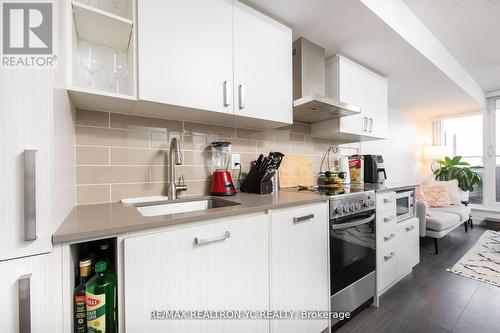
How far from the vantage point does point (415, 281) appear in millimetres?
2111

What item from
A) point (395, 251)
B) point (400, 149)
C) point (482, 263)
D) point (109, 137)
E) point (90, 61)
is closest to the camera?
point (90, 61)

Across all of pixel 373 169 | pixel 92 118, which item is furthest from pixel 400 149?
pixel 92 118

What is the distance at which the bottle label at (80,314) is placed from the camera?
729 mm

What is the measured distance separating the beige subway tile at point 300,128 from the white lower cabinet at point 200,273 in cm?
125

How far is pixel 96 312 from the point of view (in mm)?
741

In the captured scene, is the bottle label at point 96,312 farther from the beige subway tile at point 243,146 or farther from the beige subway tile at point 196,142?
the beige subway tile at point 243,146

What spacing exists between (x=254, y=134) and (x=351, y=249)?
1123mm

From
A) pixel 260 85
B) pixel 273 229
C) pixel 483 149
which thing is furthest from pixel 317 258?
pixel 483 149

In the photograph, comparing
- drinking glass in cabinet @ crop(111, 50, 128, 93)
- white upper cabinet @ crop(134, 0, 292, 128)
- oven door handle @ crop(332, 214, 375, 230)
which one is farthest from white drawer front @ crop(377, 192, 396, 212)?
drinking glass in cabinet @ crop(111, 50, 128, 93)

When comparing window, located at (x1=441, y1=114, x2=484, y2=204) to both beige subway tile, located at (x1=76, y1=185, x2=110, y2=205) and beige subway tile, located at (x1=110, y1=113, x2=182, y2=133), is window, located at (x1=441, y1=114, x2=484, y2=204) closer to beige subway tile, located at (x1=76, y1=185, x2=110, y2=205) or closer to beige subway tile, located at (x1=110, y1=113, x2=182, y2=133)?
beige subway tile, located at (x1=110, y1=113, x2=182, y2=133)

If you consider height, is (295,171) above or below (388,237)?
above

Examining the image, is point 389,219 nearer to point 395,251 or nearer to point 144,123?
point 395,251

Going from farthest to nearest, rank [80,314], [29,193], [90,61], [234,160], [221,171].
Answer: [234,160]
[221,171]
[90,61]
[80,314]
[29,193]

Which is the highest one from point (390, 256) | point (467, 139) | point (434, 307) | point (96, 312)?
point (467, 139)
